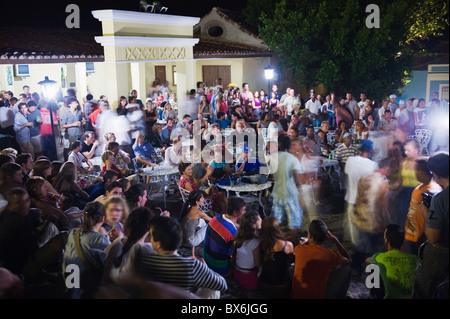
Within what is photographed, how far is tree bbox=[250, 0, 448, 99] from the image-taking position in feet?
48.8

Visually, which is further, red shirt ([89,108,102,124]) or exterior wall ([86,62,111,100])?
exterior wall ([86,62,111,100])

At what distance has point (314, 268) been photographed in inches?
153

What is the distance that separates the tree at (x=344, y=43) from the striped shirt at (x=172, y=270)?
1333 centimetres

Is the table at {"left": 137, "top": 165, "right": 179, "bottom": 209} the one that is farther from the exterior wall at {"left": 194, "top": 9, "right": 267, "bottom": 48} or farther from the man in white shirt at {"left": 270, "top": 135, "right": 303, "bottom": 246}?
the exterior wall at {"left": 194, "top": 9, "right": 267, "bottom": 48}

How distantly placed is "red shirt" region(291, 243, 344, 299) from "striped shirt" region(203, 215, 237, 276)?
0.80 meters

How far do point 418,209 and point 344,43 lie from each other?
461 inches

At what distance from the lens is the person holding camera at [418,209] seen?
14.7 feet

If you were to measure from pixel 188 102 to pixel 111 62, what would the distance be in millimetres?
2299

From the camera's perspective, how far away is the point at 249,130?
915 cm

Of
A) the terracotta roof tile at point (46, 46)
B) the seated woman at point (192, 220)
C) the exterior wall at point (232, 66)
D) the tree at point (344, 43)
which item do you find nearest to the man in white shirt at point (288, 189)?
the seated woman at point (192, 220)

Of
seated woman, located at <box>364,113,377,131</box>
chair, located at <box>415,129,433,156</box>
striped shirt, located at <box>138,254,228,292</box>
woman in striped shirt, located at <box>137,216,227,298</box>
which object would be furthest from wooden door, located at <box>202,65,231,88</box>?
striped shirt, located at <box>138,254,228,292</box>

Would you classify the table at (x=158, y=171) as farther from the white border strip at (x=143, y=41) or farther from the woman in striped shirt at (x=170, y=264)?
the white border strip at (x=143, y=41)

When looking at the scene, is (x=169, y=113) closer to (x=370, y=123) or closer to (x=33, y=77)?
(x=370, y=123)

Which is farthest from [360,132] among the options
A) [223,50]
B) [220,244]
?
[223,50]
